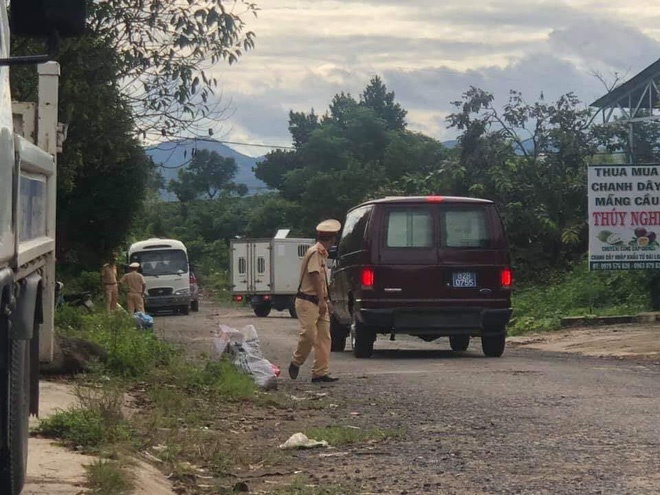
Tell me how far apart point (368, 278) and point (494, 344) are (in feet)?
6.45

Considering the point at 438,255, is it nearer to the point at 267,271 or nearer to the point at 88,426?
the point at 88,426

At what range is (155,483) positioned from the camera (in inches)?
297

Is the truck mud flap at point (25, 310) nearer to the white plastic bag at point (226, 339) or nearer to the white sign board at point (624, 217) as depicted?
the white plastic bag at point (226, 339)

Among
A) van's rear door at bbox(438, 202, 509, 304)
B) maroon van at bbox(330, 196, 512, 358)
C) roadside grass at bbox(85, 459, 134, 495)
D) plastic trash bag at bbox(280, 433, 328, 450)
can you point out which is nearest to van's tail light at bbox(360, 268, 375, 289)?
maroon van at bbox(330, 196, 512, 358)

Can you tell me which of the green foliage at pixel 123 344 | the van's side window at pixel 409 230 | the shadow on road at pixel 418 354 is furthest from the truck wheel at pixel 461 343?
the green foliage at pixel 123 344

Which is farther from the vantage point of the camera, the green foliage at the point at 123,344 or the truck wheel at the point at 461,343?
the truck wheel at the point at 461,343

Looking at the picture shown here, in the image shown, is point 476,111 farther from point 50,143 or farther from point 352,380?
point 50,143

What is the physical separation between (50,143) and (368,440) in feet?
9.97

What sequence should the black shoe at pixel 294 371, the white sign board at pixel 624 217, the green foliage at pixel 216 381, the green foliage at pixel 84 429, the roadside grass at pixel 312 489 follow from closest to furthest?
the roadside grass at pixel 312 489, the green foliage at pixel 84 429, the green foliage at pixel 216 381, the black shoe at pixel 294 371, the white sign board at pixel 624 217

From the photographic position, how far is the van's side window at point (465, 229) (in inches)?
685

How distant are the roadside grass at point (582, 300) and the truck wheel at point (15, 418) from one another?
776 inches

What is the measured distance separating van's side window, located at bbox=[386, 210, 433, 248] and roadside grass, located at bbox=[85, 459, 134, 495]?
10.3 meters

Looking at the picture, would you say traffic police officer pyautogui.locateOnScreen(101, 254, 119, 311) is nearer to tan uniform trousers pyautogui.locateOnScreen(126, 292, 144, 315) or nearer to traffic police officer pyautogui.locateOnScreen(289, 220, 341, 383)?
tan uniform trousers pyautogui.locateOnScreen(126, 292, 144, 315)

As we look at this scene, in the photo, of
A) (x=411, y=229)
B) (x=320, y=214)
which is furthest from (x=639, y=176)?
(x=320, y=214)
